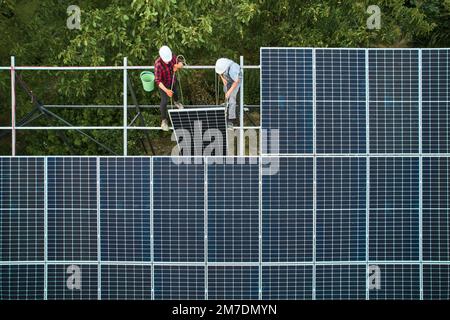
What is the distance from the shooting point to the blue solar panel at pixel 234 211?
62.6 ft

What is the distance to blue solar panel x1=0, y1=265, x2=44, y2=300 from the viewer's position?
1930cm

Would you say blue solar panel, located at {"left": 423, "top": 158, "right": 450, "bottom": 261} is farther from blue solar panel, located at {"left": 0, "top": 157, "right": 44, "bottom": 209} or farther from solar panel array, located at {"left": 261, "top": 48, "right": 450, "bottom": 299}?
blue solar panel, located at {"left": 0, "top": 157, "right": 44, "bottom": 209}

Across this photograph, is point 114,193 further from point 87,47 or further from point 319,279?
point 87,47

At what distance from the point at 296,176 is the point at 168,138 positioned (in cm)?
1156

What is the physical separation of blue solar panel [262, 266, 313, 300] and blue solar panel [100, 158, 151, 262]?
6.93 ft

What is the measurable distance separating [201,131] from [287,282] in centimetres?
312

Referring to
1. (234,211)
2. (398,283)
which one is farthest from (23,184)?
(398,283)

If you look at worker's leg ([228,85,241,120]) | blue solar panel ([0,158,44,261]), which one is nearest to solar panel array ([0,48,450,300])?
blue solar panel ([0,158,44,261])

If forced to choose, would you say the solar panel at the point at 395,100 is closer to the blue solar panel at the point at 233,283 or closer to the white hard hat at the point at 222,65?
the white hard hat at the point at 222,65

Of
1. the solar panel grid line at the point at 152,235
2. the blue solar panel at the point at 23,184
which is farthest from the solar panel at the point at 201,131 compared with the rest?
the blue solar panel at the point at 23,184

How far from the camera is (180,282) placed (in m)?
19.2

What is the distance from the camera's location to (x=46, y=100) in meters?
29.0

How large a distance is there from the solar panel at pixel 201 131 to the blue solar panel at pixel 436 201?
3.62 m

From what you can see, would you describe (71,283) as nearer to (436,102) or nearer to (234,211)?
(234,211)
